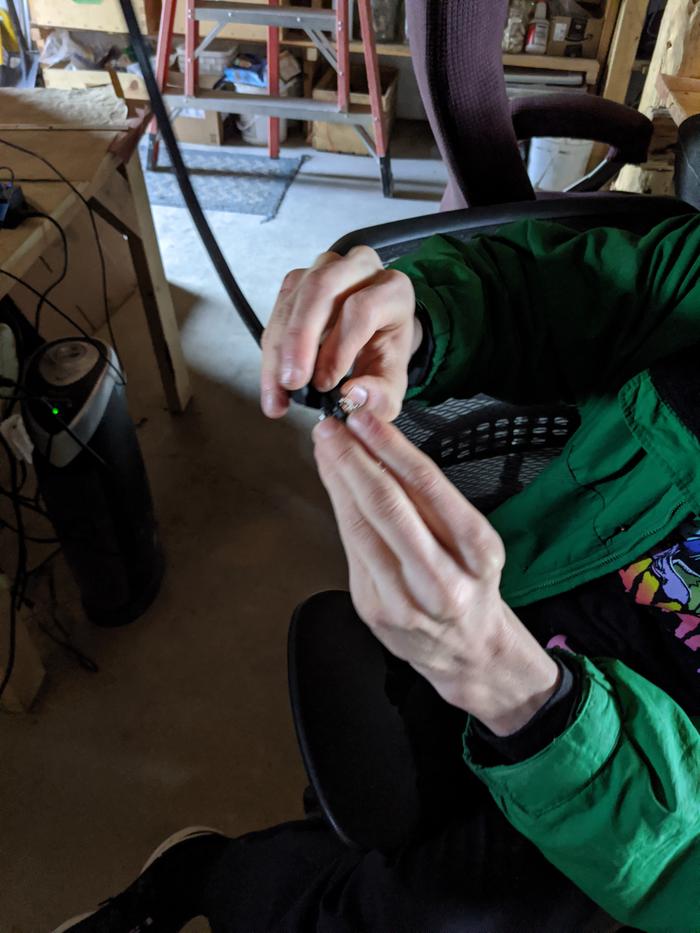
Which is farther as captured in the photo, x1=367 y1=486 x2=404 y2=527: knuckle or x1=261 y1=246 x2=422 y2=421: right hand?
x1=261 y1=246 x2=422 y2=421: right hand

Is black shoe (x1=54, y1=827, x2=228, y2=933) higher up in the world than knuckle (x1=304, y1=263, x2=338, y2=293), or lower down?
lower down

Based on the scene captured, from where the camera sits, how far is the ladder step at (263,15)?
221cm

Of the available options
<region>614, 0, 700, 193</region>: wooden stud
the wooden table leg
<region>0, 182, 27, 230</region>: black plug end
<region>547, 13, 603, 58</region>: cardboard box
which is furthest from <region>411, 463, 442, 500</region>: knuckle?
<region>547, 13, 603, 58</region>: cardboard box

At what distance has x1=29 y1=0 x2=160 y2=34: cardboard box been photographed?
A: 261cm

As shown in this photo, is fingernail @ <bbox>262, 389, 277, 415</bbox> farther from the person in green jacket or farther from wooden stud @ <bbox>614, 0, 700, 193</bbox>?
wooden stud @ <bbox>614, 0, 700, 193</bbox>

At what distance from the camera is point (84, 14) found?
2.63 m

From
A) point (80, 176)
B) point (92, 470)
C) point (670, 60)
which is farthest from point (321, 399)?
point (670, 60)

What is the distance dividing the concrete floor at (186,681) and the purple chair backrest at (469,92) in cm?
76

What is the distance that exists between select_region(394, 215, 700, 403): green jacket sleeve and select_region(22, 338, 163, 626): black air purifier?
575mm

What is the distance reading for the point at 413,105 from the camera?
3080 mm

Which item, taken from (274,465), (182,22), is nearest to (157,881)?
(274,465)

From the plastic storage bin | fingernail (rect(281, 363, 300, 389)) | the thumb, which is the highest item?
fingernail (rect(281, 363, 300, 389))

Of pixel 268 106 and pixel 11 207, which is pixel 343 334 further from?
pixel 268 106

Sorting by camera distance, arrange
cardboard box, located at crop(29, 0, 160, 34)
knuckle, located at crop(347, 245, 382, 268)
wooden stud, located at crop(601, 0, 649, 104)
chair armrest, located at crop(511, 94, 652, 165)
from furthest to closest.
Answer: cardboard box, located at crop(29, 0, 160, 34), wooden stud, located at crop(601, 0, 649, 104), chair armrest, located at crop(511, 94, 652, 165), knuckle, located at crop(347, 245, 382, 268)
